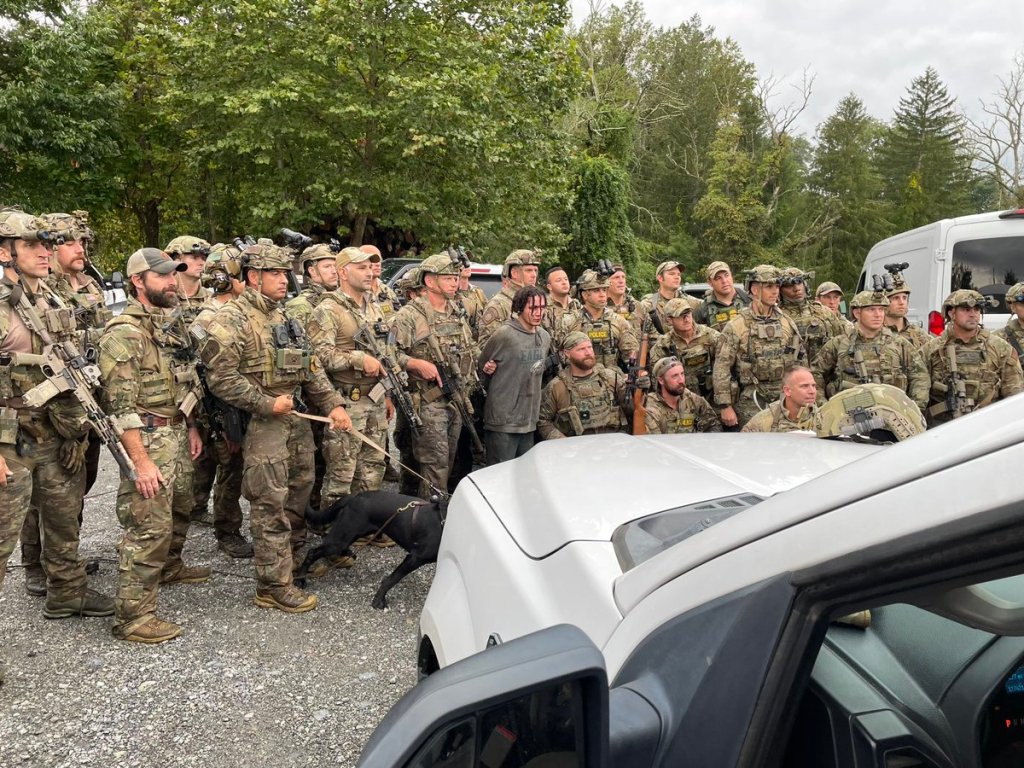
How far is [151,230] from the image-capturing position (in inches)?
899

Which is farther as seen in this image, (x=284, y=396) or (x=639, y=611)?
(x=284, y=396)

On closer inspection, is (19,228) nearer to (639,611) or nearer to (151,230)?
(639,611)

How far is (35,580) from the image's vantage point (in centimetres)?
474

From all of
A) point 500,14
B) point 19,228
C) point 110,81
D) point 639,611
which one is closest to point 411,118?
point 500,14

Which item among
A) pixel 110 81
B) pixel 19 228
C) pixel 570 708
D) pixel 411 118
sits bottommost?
pixel 570 708

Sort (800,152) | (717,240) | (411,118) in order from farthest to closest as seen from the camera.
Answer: (800,152) < (717,240) < (411,118)

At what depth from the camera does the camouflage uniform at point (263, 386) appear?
4.38 m

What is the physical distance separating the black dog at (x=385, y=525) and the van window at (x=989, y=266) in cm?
624

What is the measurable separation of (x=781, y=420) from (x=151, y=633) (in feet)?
12.9

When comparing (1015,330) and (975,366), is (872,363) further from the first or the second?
(1015,330)

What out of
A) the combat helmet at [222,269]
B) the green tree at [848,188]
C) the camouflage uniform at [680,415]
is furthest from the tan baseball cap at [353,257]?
the green tree at [848,188]

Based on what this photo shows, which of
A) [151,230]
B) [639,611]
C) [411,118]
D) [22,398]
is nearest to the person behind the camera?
[639,611]

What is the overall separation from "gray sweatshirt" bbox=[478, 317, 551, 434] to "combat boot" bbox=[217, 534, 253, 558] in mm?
1943

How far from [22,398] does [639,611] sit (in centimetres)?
374
